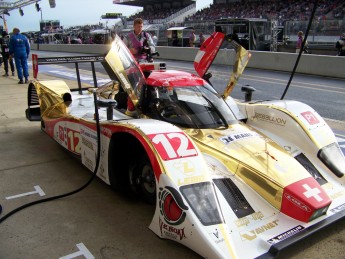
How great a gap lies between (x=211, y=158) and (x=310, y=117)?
4.48 feet

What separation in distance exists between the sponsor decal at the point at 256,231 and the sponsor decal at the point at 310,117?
148cm

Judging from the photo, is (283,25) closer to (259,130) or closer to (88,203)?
(259,130)

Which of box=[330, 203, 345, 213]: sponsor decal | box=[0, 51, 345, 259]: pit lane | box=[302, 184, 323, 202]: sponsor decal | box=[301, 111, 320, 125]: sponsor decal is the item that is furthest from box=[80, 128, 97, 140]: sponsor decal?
box=[330, 203, 345, 213]: sponsor decal

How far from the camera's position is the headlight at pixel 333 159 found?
3.44m

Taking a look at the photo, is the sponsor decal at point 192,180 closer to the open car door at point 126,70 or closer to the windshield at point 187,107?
the windshield at point 187,107

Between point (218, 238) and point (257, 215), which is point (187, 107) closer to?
point (257, 215)

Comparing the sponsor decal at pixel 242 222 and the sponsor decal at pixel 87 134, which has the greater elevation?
the sponsor decal at pixel 87 134

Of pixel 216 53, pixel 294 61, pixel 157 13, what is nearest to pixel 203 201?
pixel 216 53

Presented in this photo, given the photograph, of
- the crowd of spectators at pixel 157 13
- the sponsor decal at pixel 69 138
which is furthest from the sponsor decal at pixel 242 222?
the crowd of spectators at pixel 157 13

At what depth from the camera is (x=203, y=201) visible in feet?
8.61

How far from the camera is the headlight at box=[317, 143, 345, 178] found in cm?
344

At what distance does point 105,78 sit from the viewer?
1310cm

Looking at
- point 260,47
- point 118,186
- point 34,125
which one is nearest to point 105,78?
point 34,125

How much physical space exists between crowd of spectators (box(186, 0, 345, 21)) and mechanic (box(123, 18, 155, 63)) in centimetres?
1909
